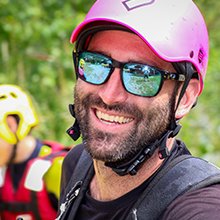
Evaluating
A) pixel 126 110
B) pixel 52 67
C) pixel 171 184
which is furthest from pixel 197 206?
pixel 52 67

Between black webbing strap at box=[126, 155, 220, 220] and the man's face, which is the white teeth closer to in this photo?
the man's face

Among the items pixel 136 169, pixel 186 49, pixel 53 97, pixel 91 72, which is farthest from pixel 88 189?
pixel 53 97

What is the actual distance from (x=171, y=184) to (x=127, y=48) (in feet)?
1.84

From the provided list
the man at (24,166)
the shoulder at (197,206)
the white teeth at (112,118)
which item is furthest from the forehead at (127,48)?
the man at (24,166)

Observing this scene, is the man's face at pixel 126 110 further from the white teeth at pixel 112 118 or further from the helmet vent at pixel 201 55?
the helmet vent at pixel 201 55

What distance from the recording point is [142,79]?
2.10 metres

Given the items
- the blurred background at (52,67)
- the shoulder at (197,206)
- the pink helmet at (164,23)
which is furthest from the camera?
the blurred background at (52,67)

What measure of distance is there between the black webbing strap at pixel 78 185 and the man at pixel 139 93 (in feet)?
0.36

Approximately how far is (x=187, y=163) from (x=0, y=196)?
2.27 metres

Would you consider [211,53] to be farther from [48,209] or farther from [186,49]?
[186,49]

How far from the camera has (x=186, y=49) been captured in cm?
209

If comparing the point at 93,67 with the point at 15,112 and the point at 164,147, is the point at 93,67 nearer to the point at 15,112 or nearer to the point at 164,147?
the point at 164,147

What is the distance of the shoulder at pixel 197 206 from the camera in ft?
5.69

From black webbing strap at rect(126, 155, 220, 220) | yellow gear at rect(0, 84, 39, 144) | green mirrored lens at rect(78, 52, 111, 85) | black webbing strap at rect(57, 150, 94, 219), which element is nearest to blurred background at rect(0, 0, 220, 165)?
yellow gear at rect(0, 84, 39, 144)
